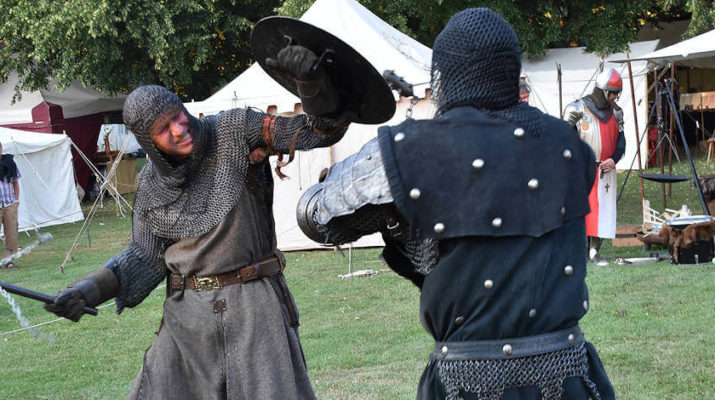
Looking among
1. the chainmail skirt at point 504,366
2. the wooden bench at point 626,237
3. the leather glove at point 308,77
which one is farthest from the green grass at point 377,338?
the chainmail skirt at point 504,366

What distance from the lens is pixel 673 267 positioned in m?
8.27

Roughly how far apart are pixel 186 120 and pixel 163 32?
14295 mm

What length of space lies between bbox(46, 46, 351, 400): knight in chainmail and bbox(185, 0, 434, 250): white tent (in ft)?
22.0

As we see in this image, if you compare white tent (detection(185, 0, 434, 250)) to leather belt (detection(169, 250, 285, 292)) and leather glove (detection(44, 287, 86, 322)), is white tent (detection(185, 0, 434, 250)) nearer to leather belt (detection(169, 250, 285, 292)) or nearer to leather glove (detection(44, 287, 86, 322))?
leather belt (detection(169, 250, 285, 292))

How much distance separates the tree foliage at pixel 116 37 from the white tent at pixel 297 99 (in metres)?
6.92

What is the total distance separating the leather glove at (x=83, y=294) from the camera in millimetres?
3350

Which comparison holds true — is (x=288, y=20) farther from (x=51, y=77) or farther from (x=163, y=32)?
(x=51, y=77)

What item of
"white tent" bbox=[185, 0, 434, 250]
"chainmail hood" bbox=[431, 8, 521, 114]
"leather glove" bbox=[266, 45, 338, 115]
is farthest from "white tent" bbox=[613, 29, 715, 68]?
"chainmail hood" bbox=[431, 8, 521, 114]

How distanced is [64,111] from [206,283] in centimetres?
1798

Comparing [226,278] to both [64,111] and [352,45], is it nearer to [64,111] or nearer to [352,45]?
[352,45]

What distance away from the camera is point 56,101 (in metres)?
20.1

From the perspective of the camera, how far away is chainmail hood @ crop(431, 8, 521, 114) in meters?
2.21

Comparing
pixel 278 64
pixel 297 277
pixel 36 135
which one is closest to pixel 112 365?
pixel 297 277

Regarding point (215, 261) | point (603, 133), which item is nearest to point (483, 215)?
point (215, 261)
